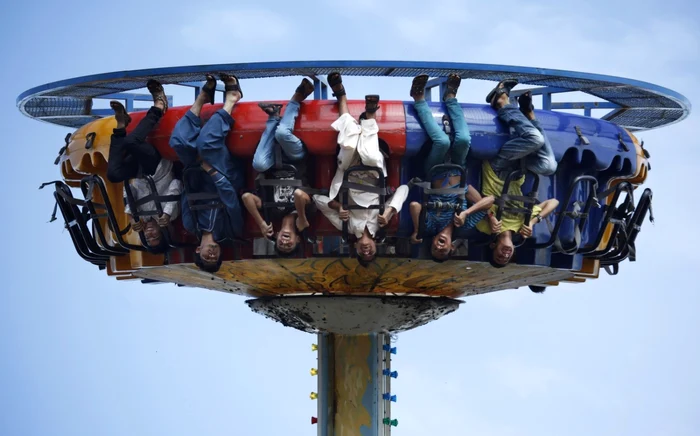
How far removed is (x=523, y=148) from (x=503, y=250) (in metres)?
1.54

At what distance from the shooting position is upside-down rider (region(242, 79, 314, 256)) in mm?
21625

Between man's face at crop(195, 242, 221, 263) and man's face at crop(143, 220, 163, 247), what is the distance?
83 cm

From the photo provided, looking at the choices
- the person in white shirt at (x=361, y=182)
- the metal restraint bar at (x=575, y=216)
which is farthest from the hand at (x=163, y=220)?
the metal restraint bar at (x=575, y=216)

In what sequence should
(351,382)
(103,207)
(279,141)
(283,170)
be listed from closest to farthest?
(279,141)
(283,170)
(103,207)
(351,382)

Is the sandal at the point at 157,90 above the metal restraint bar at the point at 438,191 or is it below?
above

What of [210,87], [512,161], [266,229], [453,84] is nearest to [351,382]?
[266,229]

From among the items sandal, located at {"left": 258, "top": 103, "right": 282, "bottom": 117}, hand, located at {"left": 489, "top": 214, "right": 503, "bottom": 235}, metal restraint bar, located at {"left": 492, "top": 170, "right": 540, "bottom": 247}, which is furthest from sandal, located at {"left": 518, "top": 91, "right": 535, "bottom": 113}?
sandal, located at {"left": 258, "top": 103, "right": 282, "bottom": 117}

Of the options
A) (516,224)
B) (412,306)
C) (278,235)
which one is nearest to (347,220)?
(278,235)

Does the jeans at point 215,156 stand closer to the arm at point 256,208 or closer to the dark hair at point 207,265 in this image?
the arm at point 256,208

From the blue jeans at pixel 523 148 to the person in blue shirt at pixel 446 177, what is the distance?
1.82 feet

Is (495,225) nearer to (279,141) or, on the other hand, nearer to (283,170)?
(283,170)

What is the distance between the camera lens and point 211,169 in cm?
2208

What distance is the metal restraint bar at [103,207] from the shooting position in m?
23.8

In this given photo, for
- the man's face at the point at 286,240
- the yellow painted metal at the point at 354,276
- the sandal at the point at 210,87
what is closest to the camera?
the man's face at the point at 286,240
